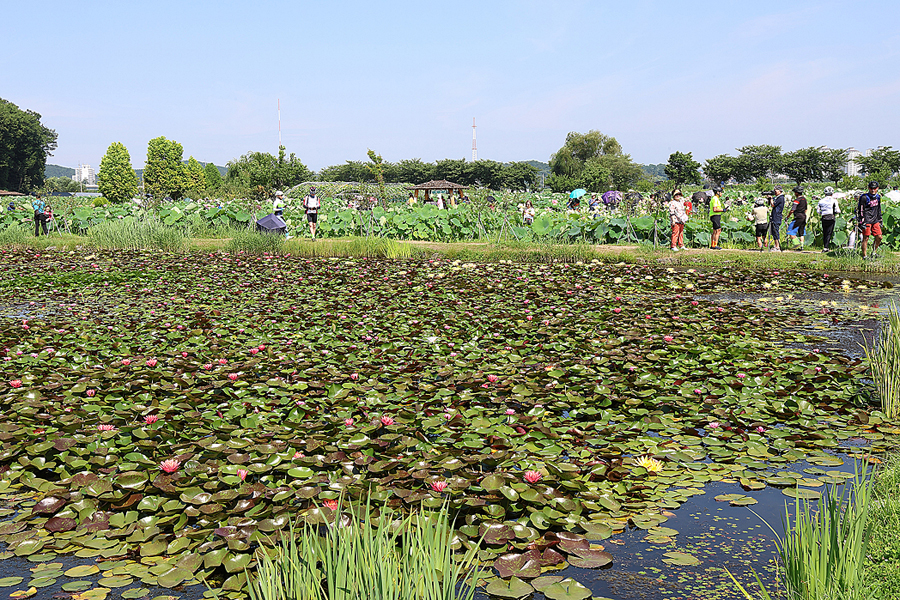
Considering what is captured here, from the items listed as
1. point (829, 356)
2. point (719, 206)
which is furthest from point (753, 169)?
point (829, 356)

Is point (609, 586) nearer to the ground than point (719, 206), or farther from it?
nearer to the ground

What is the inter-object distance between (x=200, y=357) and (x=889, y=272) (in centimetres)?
1168

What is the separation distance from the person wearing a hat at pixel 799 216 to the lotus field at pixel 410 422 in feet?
19.6

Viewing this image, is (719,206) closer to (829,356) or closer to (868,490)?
(829,356)

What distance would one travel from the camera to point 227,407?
4512 millimetres

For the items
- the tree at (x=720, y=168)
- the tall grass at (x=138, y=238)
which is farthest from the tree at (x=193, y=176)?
the tall grass at (x=138, y=238)

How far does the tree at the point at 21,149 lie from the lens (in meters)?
65.5

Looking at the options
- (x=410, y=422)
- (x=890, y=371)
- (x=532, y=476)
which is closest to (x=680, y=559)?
(x=532, y=476)

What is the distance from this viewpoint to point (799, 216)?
14.1 metres

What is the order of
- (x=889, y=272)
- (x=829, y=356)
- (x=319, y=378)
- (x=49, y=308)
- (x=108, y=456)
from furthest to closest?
1. (x=889, y=272)
2. (x=49, y=308)
3. (x=829, y=356)
4. (x=319, y=378)
5. (x=108, y=456)

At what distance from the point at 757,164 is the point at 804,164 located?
5881 mm

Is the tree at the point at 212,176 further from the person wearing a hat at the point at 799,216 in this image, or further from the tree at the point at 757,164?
the person wearing a hat at the point at 799,216

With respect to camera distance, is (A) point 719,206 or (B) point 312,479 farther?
(A) point 719,206

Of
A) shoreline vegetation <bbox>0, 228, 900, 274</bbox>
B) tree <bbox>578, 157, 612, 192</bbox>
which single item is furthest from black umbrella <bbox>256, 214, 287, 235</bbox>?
tree <bbox>578, 157, 612, 192</bbox>
